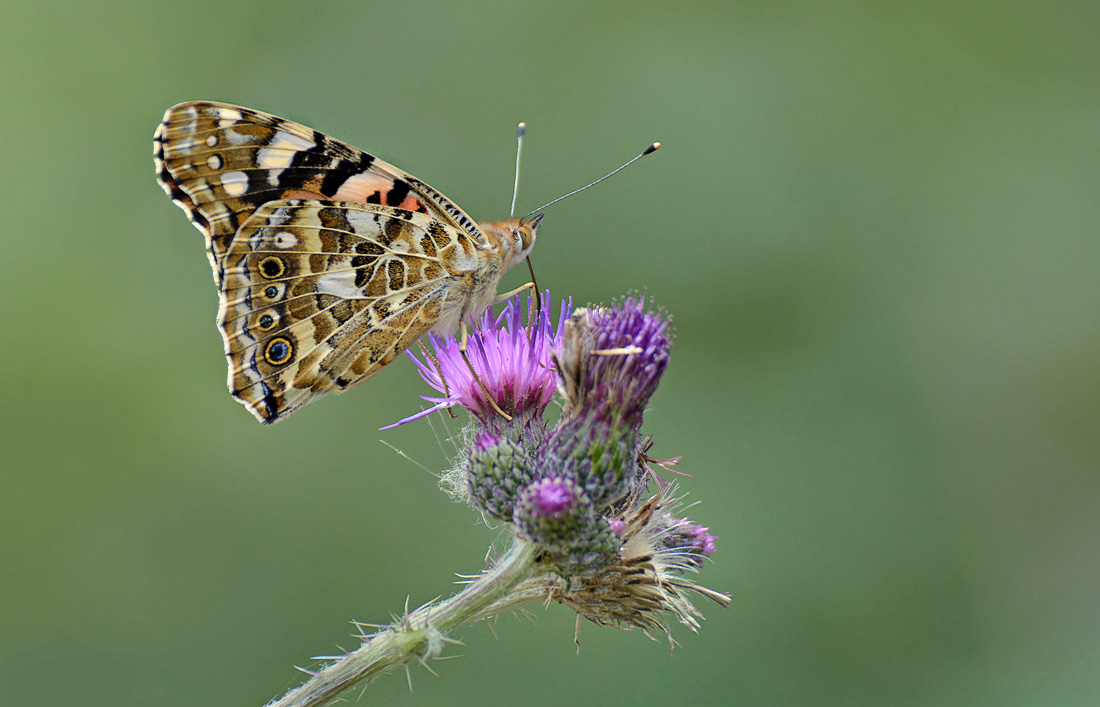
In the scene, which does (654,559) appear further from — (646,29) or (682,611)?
(646,29)

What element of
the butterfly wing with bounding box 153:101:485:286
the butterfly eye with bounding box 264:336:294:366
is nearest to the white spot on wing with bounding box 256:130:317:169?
the butterfly wing with bounding box 153:101:485:286

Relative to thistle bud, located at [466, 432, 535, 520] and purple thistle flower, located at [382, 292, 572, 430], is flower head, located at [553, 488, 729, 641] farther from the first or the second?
purple thistle flower, located at [382, 292, 572, 430]

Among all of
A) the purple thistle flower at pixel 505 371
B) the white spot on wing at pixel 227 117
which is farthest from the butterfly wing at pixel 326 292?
the white spot on wing at pixel 227 117

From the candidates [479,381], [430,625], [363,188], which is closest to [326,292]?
[363,188]

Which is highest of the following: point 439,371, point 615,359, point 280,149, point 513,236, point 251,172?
point 513,236

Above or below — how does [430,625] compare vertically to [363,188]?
below

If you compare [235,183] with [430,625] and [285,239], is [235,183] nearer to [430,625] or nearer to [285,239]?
[285,239]

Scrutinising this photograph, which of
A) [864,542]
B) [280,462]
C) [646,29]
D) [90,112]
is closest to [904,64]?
[646,29]
